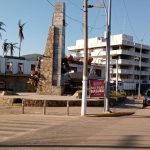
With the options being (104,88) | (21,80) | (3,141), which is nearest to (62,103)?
(104,88)

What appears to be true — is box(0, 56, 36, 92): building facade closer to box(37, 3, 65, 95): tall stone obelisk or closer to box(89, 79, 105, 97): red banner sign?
box(37, 3, 65, 95): tall stone obelisk

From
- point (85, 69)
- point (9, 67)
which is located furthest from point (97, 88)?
point (9, 67)

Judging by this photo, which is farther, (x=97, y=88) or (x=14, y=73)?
(x=14, y=73)

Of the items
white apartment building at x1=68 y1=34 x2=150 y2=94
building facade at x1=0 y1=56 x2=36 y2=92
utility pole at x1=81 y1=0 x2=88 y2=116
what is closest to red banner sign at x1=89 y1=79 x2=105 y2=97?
utility pole at x1=81 y1=0 x2=88 y2=116

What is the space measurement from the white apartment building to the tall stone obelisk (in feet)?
179

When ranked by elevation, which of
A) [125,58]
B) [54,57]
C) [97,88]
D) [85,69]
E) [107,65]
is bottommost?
[97,88]

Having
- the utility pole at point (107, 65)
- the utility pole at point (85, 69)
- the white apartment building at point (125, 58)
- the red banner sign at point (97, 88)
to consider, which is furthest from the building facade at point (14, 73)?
the utility pole at point (85, 69)

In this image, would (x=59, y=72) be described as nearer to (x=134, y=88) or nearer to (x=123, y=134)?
(x=123, y=134)

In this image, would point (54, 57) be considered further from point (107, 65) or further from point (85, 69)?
point (85, 69)

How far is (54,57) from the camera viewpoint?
45.6 meters

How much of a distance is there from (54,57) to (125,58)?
64.0 metres

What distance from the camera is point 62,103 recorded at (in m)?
33.9

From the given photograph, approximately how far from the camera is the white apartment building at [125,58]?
10356 centimetres

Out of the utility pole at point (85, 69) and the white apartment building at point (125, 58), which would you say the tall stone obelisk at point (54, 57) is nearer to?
the utility pole at point (85, 69)
